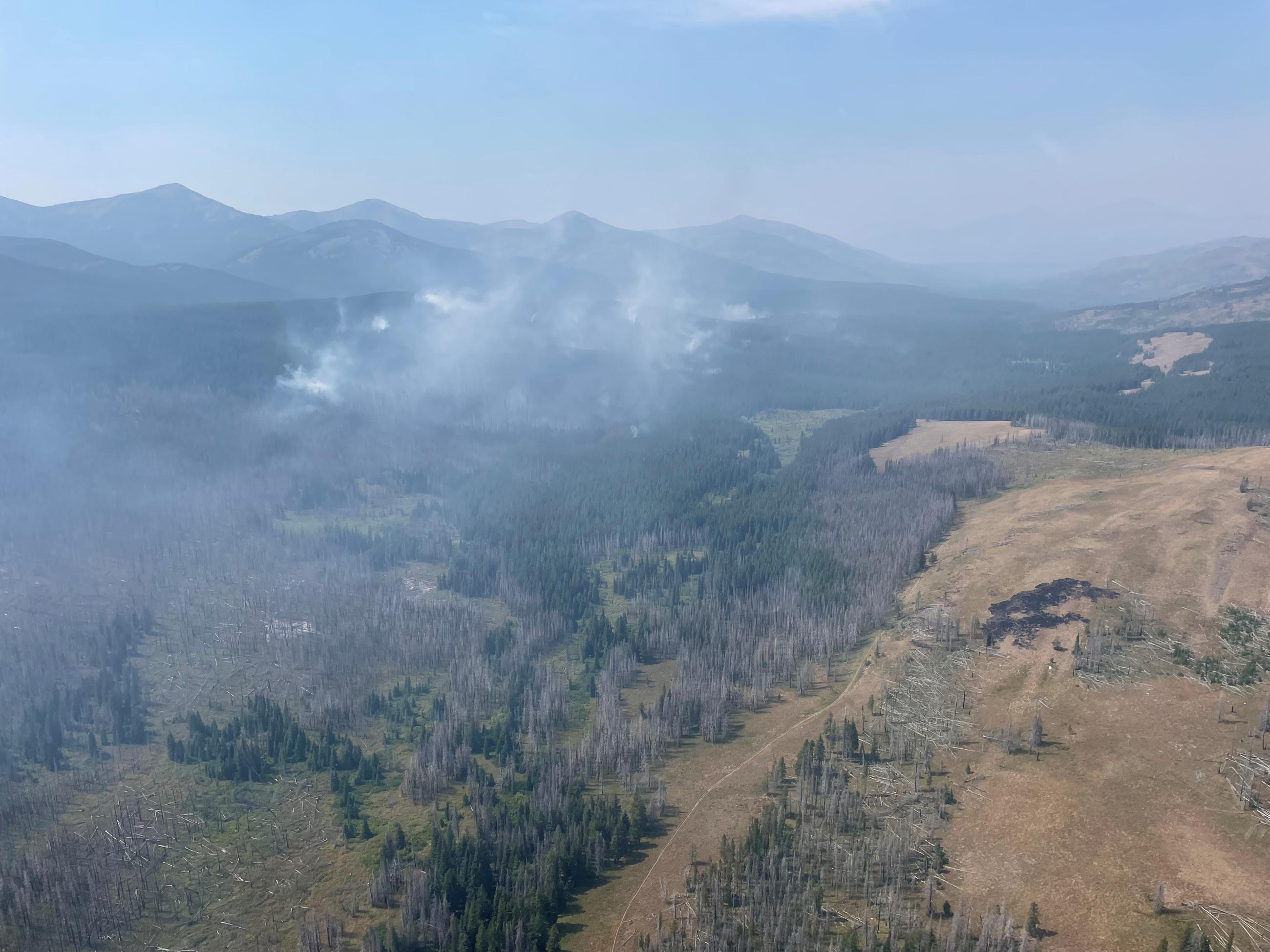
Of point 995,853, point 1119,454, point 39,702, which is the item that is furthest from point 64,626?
point 1119,454

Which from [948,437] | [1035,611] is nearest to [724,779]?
[1035,611]

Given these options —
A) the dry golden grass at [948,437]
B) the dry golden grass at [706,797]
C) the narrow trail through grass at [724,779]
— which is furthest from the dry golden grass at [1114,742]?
the dry golden grass at [948,437]

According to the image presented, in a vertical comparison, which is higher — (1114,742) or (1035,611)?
(1035,611)

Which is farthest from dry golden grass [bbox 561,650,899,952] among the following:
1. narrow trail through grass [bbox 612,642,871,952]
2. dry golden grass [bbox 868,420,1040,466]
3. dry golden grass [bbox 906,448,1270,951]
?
dry golden grass [bbox 868,420,1040,466]

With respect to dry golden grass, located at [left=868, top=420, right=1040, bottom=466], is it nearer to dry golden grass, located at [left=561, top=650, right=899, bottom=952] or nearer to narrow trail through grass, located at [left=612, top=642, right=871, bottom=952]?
narrow trail through grass, located at [left=612, top=642, right=871, bottom=952]

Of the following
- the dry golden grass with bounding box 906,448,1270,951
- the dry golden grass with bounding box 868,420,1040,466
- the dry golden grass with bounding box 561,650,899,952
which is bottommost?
the dry golden grass with bounding box 561,650,899,952

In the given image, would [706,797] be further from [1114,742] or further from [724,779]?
[1114,742]
